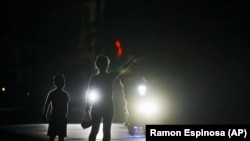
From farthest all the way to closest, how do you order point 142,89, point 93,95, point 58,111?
1. point 142,89
2. point 58,111
3. point 93,95

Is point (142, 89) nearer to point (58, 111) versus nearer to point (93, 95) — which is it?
point (58, 111)

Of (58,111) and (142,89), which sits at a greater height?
(142,89)

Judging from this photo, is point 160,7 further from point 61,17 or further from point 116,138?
point 61,17

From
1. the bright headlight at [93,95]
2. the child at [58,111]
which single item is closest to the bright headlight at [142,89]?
the child at [58,111]

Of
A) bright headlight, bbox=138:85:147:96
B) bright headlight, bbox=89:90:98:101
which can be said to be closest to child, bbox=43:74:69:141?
bright headlight, bbox=89:90:98:101

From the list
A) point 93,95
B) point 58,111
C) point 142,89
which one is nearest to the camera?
point 93,95

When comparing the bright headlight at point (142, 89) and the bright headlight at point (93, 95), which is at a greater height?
the bright headlight at point (142, 89)

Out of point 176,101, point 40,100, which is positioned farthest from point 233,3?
point 40,100

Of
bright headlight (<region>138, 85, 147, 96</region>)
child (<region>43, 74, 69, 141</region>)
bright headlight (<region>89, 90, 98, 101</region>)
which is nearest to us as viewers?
bright headlight (<region>89, 90, 98, 101</region>)

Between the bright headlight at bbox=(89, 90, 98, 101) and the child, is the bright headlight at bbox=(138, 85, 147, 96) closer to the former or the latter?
the child

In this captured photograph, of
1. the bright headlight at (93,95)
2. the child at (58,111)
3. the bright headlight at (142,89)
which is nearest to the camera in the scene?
the bright headlight at (93,95)

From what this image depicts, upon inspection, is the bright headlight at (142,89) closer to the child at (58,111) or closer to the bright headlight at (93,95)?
the child at (58,111)

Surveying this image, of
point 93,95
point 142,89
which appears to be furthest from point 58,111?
point 142,89

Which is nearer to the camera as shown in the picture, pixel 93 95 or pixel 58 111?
pixel 93 95
